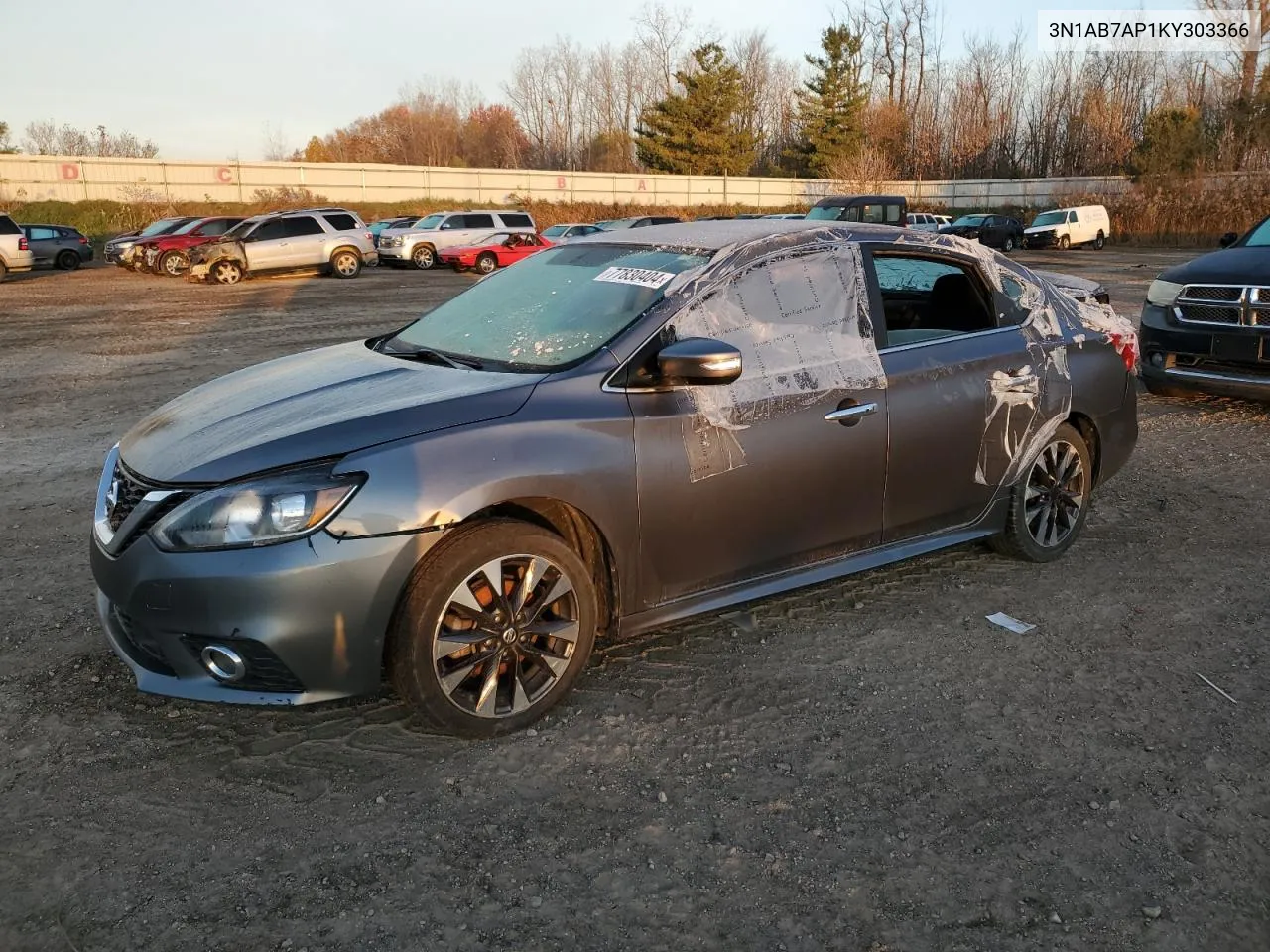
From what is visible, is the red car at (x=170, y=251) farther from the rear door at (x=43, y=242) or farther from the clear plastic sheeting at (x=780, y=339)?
the clear plastic sheeting at (x=780, y=339)

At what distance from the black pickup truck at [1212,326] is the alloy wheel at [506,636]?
259 inches

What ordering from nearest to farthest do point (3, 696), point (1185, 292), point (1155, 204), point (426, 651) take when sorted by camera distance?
1. point (426, 651)
2. point (3, 696)
3. point (1185, 292)
4. point (1155, 204)

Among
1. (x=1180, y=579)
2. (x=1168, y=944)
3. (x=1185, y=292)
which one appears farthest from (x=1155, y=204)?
(x=1168, y=944)

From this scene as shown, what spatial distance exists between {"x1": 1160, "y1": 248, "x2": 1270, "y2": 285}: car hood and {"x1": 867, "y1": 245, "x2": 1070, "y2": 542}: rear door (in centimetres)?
410

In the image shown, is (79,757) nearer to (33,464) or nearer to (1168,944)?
(1168,944)

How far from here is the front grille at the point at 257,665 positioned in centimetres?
283

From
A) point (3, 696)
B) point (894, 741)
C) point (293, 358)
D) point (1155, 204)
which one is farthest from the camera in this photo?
point (1155, 204)

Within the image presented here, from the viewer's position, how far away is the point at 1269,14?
160 ft

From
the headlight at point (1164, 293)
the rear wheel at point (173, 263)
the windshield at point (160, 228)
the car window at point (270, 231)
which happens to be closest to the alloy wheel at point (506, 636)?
the headlight at point (1164, 293)

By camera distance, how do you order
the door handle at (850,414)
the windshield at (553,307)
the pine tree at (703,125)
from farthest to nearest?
the pine tree at (703,125), the door handle at (850,414), the windshield at (553,307)

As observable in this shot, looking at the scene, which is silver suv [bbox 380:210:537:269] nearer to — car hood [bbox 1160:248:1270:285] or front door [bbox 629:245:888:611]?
A: car hood [bbox 1160:248:1270:285]

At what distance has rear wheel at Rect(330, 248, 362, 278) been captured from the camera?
25719 millimetres

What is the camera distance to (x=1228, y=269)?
25.4 feet

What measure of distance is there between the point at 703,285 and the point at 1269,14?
60.0 meters
